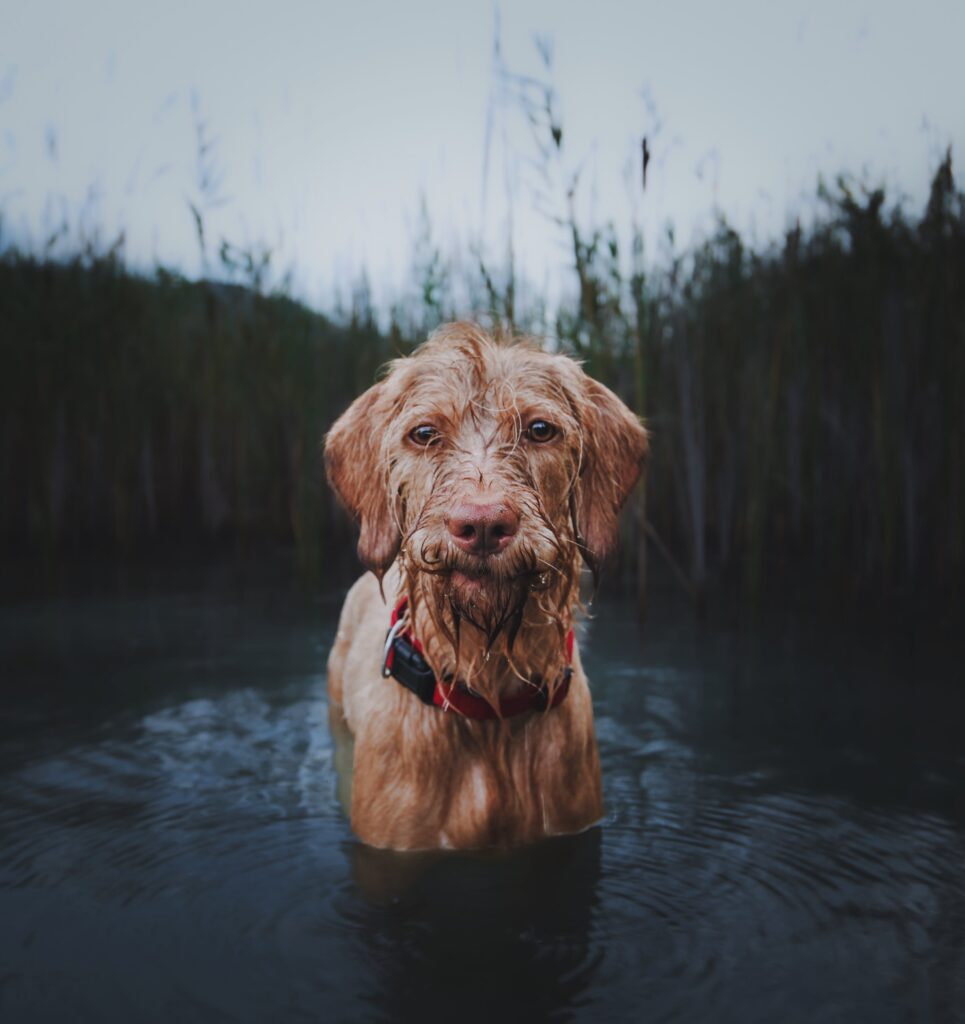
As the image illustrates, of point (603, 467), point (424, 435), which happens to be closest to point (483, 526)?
point (424, 435)

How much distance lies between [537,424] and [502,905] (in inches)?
51.2

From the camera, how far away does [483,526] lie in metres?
2.13

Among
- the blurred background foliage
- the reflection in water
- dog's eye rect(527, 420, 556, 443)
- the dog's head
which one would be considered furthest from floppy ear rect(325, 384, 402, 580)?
→ the blurred background foliage

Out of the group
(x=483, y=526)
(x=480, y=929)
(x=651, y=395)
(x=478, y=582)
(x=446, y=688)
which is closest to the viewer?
(x=483, y=526)

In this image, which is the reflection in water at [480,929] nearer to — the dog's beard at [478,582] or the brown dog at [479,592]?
the brown dog at [479,592]

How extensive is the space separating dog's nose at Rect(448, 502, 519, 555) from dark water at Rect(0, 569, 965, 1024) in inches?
40.8

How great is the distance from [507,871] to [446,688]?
21.8 inches

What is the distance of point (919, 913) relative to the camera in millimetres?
2580

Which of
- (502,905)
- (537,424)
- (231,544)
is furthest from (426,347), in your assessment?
(231,544)

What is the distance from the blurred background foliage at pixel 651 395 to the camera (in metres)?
5.82

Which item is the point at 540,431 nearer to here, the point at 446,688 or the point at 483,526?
the point at 483,526

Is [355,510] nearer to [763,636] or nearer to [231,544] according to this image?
[763,636]

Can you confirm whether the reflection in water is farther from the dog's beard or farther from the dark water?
the dog's beard

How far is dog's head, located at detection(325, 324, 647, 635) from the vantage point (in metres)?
2.19
